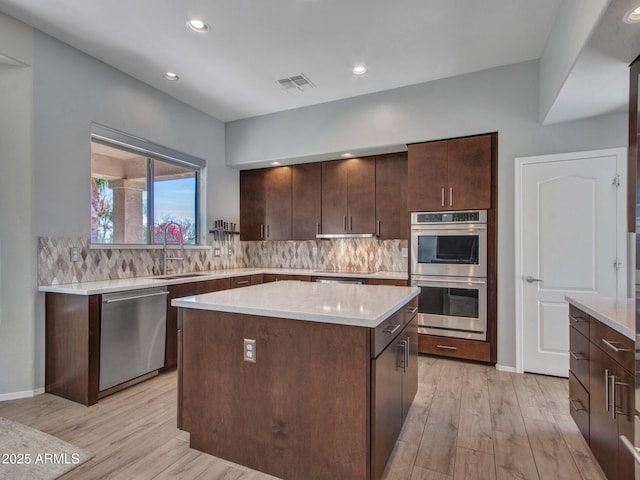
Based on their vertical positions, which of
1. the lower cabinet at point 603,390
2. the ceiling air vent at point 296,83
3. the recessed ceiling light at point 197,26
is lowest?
the lower cabinet at point 603,390

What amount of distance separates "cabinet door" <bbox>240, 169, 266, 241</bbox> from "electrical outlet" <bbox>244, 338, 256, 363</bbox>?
332 cm

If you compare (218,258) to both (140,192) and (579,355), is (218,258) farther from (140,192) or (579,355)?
(579,355)

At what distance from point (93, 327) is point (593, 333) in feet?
11.1

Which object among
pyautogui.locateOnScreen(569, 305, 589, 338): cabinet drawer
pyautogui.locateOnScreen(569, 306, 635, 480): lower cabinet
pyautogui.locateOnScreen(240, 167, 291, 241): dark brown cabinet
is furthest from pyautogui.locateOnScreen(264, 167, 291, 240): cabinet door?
pyautogui.locateOnScreen(569, 306, 635, 480): lower cabinet

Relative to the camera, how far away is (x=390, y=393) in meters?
1.81

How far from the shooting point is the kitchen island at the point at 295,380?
5.06 ft

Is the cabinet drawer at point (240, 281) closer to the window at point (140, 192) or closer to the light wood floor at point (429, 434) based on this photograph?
the window at point (140, 192)

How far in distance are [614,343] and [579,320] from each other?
0.58 metres

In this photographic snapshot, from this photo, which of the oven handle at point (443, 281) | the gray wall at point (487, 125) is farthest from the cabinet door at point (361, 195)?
the oven handle at point (443, 281)

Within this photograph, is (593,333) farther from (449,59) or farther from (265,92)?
(265,92)

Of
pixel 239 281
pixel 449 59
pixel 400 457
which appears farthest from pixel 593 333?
pixel 239 281

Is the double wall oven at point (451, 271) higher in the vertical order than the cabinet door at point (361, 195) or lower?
lower

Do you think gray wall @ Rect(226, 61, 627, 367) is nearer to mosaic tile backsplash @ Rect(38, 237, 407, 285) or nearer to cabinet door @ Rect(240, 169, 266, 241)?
cabinet door @ Rect(240, 169, 266, 241)

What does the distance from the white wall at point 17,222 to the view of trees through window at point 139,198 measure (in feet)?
1.94
